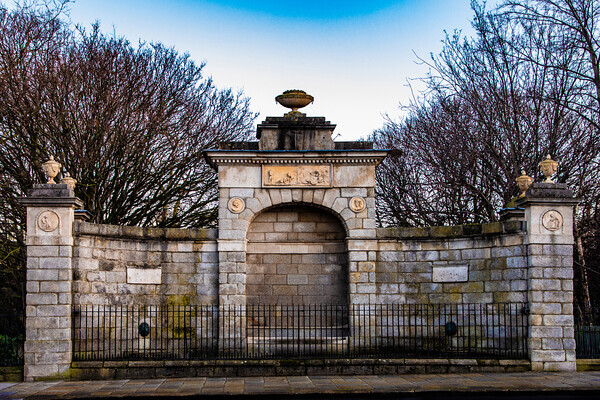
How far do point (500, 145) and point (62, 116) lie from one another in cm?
1345

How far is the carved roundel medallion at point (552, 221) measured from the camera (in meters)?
14.1

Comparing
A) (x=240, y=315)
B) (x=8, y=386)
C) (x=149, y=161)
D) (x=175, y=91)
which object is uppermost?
(x=175, y=91)

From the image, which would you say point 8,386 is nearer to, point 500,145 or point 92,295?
point 92,295

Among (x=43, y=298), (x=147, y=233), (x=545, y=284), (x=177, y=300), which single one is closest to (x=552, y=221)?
(x=545, y=284)

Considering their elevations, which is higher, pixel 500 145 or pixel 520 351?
pixel 500 145

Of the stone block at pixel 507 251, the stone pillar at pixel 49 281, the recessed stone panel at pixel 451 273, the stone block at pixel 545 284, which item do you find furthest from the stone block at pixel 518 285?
the stone pillar at pixel 49 281

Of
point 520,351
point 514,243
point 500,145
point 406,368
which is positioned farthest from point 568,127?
point 406,368

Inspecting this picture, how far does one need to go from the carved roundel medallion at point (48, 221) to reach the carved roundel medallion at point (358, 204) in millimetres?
6503

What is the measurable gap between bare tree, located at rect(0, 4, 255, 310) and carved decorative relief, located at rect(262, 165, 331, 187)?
136 inches

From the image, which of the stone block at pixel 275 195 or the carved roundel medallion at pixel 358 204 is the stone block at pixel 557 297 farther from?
the stone block at pixel 275 195

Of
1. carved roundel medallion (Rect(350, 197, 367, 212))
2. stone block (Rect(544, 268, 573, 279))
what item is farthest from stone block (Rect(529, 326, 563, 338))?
carved roundel medallion (Rect(350, 197, 367, 212))

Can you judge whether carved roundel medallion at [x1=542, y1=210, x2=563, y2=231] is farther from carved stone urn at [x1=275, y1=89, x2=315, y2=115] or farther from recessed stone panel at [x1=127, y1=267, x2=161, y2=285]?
recessed stone panel at [x1=127, y1=267, x2=161, y2=285]

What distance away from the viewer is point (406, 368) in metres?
13.6

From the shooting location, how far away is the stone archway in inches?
644
